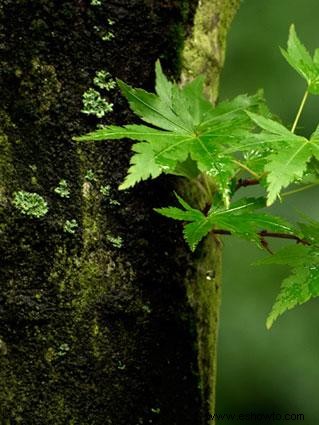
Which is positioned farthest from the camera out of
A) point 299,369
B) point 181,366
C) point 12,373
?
point 299,369

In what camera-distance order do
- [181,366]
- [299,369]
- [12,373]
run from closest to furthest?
[12,373] → [181,366] → [299,369]

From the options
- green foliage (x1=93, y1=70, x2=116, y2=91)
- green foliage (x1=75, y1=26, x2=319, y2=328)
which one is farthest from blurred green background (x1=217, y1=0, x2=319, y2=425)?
green foliage (x1=93, y1=70, x2=116, y2=91)

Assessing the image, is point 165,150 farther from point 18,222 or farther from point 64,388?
point 64,388

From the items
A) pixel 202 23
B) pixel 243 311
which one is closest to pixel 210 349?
pixel 202 23

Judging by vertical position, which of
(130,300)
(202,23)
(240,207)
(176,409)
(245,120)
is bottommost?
(176,409)

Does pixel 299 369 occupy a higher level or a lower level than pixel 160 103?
lower

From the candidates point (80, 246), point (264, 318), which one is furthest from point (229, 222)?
point (264, 318)

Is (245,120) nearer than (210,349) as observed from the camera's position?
Yes

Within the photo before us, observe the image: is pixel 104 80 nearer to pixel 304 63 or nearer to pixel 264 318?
pixel 304 63
